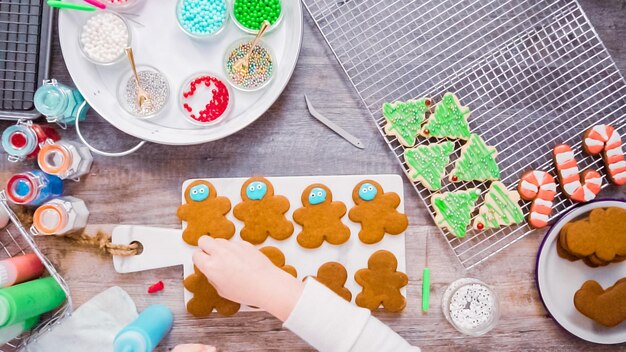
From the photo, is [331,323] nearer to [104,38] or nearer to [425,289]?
[425,289]

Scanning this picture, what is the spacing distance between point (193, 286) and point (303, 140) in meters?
0.43

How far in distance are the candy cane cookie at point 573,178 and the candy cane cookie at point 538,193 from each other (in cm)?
3

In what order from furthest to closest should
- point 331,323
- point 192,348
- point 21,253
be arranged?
point 21,253 → point 192,348 → point 331,323

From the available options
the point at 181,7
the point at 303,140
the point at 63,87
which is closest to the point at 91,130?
the point at 63,87

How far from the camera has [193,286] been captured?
1.46 metres

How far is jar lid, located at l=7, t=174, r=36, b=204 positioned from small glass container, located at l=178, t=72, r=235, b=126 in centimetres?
38

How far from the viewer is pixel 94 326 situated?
1478 mm

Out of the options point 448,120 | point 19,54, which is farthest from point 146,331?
point 448,120

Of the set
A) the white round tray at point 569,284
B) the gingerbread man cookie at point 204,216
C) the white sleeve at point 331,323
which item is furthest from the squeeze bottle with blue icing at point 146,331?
the white round tray at point 569,284

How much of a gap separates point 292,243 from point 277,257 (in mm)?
54

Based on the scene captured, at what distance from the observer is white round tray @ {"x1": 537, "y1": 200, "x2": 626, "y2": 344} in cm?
145

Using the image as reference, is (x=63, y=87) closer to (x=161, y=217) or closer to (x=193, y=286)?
(x=161, y=217)

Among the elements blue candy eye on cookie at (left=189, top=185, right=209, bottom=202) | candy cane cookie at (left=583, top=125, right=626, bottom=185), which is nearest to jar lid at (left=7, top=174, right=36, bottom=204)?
blue candy eye on cookie at (left=189, top=185, right=209, bottom=202)

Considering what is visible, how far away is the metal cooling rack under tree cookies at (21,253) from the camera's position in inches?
56.7
